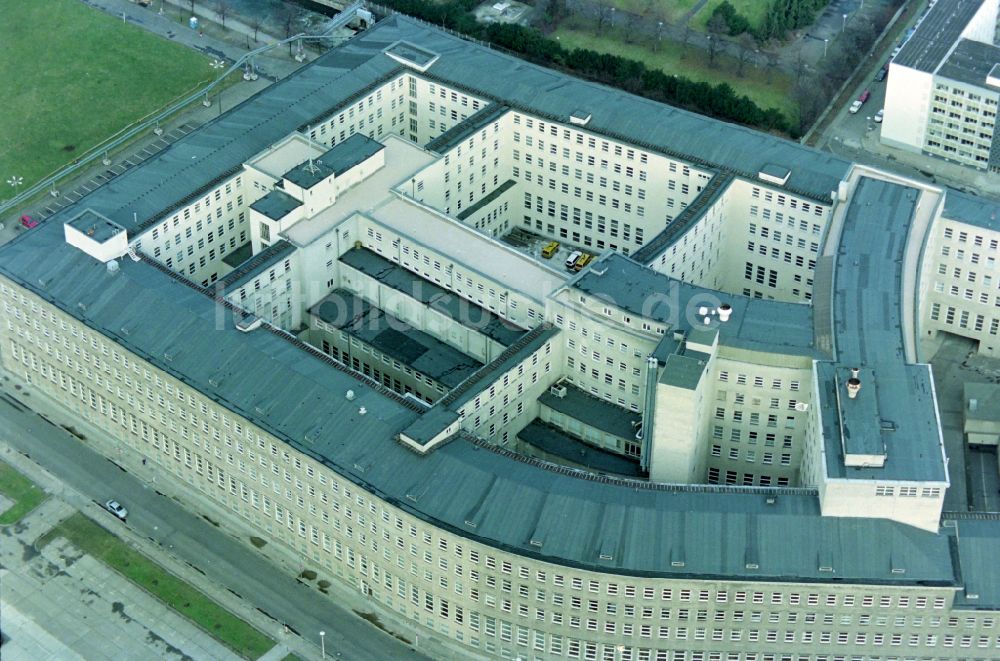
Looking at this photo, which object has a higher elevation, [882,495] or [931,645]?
[882,495]

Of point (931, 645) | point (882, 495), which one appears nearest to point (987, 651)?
point (931, 645)

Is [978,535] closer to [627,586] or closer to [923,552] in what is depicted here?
[923,552]

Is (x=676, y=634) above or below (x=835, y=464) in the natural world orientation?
below

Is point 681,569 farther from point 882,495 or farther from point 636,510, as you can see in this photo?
point 882,495

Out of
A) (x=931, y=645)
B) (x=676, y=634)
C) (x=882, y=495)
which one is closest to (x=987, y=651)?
(x=931, y=645)

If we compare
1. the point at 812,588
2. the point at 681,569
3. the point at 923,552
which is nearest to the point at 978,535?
the point at 923,552

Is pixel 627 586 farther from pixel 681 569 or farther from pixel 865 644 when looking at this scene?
pixel 865 644

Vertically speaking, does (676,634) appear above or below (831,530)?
below
